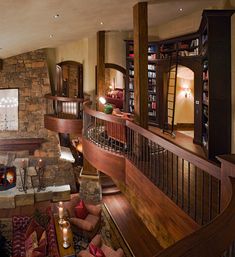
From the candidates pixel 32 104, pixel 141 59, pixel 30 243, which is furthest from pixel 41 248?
pixel 32 104

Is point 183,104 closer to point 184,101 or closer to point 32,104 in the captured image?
point 184,101

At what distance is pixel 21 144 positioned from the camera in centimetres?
1187

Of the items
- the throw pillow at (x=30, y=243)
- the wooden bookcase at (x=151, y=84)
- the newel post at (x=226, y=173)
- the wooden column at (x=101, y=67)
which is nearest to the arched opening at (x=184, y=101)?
the wooden bookcase at (x=151, y=84)

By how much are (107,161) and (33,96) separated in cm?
682

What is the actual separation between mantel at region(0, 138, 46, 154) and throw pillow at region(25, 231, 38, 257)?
6030mm

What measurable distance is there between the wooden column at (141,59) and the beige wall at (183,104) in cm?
461

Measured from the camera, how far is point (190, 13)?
7961 mm

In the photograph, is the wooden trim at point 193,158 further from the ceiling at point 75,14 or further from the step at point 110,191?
the step at point 110,191

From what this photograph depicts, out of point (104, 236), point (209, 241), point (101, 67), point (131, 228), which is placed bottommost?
point (104, 236)

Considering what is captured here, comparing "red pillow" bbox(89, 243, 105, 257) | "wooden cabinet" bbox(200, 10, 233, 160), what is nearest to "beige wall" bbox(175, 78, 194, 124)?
"wooden cabinet" bbox(200, 10, 233, 160)

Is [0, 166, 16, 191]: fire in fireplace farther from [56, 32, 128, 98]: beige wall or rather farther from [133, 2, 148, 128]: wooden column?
[56, 32, 128, 98]: beige wall

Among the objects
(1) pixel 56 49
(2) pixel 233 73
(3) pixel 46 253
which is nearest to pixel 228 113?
(2) pixel 233 73

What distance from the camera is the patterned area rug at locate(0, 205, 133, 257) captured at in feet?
22.7

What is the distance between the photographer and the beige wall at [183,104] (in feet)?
34.8
